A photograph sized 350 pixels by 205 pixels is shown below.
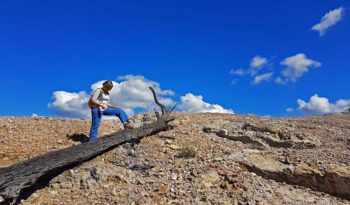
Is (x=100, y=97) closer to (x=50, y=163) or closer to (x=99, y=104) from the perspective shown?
(x=99, y=104)

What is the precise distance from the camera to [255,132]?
1230 cm

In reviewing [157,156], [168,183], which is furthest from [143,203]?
[157,156]

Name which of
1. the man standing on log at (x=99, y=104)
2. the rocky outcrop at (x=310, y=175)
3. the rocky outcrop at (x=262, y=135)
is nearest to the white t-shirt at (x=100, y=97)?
the man standing on log at (x=99, y=104)

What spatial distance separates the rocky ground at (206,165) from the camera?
368 inches

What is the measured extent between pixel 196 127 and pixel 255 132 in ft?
5.15

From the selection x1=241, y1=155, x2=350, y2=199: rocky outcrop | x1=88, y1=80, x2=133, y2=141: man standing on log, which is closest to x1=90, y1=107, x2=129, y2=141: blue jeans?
x1=88, y1=80, x2=133, y2=141: man standing on log

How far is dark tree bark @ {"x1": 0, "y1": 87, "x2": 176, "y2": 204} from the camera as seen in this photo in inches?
355

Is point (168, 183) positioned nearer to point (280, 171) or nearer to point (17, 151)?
point (280, 171)

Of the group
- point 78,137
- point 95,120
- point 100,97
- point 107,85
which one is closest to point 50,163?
point 95,120

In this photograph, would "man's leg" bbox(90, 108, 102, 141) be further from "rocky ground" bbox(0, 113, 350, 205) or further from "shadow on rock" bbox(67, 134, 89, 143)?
"shadow on rock" bbox(67, 134, 89, 143)

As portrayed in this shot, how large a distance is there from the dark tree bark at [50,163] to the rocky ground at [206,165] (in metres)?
0.21

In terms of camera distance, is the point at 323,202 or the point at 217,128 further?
the point at 217,128

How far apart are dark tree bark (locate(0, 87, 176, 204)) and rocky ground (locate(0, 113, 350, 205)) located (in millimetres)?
207

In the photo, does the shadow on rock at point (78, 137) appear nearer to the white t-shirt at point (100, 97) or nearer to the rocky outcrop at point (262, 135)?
the white t-shirt at point (100, 97)
